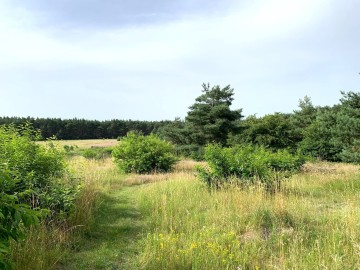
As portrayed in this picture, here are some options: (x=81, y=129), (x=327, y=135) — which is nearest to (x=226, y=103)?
(x=327, y=135)

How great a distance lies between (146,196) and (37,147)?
117 inches

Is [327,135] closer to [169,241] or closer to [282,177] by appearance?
[282,177]

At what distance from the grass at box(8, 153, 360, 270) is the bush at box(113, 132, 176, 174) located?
5.99 metres

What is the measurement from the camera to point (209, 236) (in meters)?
4.60

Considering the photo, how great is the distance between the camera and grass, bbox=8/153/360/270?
3877mm

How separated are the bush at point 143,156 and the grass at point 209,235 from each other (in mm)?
5994

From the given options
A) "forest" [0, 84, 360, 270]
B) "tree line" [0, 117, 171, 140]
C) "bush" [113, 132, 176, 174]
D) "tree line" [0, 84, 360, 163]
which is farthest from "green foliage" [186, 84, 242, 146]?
"tree line" [0, 117, 171, 140]

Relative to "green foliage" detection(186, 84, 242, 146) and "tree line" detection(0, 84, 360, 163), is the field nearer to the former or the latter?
"tree line" detection(0, 84, 360, 163)

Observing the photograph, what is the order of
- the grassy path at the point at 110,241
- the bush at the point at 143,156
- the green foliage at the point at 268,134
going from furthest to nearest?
the green foliage at the point at 268,134 → the bush at the point at 143,156 → the grassy path at the point at 110,241

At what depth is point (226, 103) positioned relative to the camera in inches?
976

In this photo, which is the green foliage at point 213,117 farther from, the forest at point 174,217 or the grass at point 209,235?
the grass at point 209,235

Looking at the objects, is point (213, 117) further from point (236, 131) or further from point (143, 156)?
point (143, 156)

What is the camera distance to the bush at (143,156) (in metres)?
13.8

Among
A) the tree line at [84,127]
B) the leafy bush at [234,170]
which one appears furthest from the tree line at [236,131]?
the tree line at [84,127]
